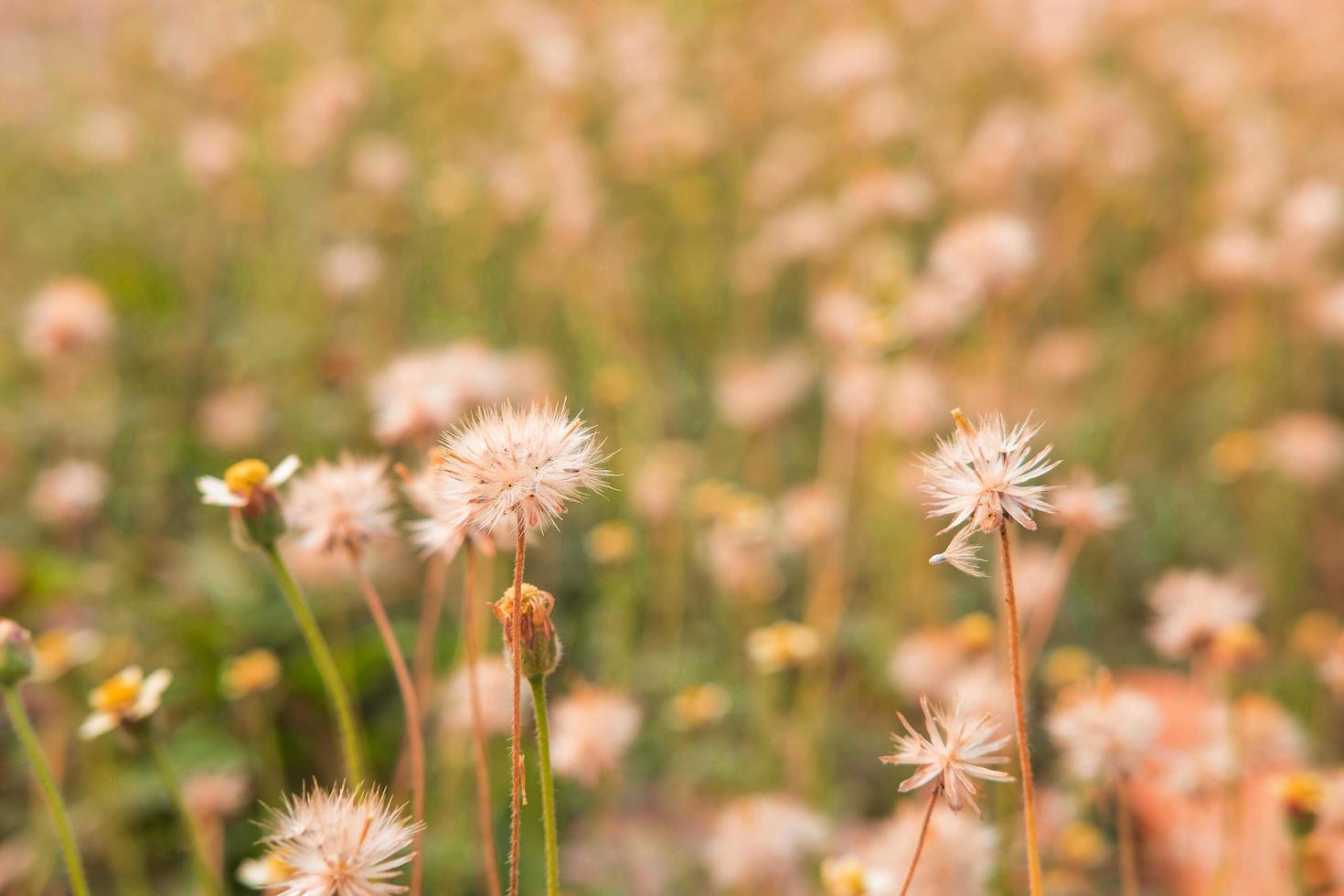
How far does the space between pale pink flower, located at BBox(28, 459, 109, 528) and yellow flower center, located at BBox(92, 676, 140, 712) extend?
3.51 ft

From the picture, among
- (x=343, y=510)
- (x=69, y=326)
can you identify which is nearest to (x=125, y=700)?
(x=343, y=510)

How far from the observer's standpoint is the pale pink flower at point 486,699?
134cm

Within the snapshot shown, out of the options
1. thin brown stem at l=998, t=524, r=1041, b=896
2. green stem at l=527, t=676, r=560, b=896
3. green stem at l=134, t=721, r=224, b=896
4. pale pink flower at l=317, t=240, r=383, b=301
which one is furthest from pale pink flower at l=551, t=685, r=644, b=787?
pale pink flower at l=317, t=240, r=383, b=301

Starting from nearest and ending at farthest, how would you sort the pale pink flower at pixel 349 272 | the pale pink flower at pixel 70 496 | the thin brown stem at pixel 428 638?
the thin brown stem at pixel 428 638
the pale pink flower at pixel 70 496
the pale pink flower at pixel 349 272

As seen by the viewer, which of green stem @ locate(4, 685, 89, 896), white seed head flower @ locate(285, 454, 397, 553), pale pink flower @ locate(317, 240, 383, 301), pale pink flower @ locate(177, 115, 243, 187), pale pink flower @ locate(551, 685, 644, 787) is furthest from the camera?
pale pink flower @ locate(177, 115, 243, 187)

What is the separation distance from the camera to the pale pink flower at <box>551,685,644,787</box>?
124cm

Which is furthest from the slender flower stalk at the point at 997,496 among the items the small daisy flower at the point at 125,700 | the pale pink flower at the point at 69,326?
the pale pink flower at the point at 69,326

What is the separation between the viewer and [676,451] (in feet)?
7.44

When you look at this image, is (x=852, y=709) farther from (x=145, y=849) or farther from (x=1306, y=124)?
(x=1306, y=124)

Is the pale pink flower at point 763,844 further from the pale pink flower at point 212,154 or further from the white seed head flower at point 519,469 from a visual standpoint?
the pale pink flower at point 212,154

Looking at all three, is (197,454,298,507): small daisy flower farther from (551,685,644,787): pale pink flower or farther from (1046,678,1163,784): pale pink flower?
(1046,678,1163,784): pale pink flower

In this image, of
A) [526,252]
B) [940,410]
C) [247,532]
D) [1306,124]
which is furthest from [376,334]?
[1306,124]

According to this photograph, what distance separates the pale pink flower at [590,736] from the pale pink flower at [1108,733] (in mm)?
524

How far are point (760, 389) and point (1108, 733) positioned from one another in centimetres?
136
